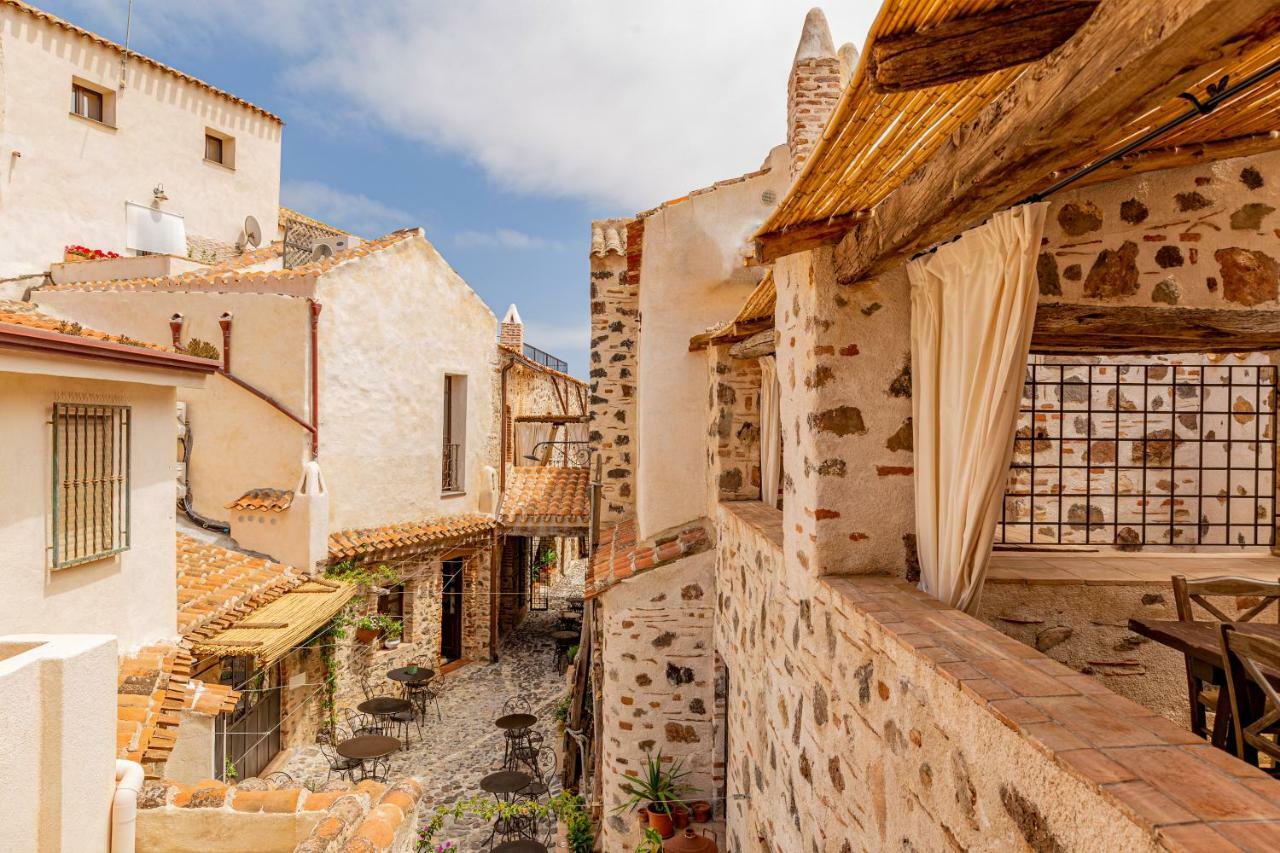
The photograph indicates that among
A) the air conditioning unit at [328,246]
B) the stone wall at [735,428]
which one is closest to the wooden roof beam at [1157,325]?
the stone wall at [735,428]

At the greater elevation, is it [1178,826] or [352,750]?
[1178,826]

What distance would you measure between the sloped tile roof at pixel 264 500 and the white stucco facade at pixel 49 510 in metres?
3.78

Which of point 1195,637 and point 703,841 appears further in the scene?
point 703,841

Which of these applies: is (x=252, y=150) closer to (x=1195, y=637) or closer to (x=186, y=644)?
(x=186, y=644)

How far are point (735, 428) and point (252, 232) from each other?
17.1 metres

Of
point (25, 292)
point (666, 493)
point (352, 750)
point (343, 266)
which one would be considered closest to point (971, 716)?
point (666, 493)

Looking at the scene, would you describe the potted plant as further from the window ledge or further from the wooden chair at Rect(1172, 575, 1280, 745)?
the window ledge

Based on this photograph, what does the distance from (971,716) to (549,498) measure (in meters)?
12.7

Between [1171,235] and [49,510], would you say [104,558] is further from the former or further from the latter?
[1171,235]

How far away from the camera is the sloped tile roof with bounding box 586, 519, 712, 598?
6180 mm

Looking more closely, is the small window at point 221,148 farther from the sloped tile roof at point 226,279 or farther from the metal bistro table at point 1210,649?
the metal bistro table at point 1210,649

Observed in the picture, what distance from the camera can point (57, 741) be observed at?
282cm

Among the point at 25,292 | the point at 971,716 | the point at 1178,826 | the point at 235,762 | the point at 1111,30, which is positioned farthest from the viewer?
the point at 25,292

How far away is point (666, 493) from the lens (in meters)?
7.00
